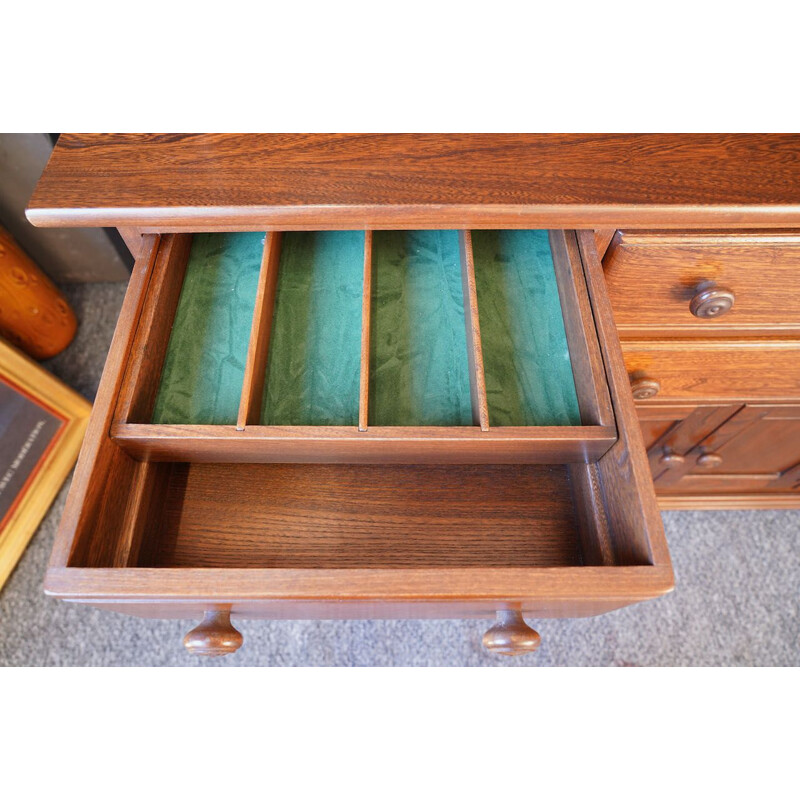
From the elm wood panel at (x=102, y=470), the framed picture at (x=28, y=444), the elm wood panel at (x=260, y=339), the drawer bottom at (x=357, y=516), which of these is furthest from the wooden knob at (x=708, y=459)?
the framed picture at (x=28, y=444)

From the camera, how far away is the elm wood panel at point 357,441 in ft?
1.45

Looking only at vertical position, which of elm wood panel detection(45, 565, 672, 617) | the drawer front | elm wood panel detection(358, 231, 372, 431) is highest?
the drawer front

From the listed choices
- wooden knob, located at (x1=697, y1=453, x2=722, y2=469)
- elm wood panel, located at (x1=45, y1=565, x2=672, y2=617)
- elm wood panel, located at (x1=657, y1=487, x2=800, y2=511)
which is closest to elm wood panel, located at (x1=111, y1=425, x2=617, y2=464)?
elm wood panel, located at (x1=45, y1=565, x2=672, y2=617)

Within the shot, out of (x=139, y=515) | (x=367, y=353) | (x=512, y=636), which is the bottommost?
(x=512, y=636)

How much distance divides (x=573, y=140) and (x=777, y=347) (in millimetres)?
364

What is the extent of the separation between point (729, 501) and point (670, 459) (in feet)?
0.81

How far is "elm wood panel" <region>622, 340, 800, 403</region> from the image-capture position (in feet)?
2.12

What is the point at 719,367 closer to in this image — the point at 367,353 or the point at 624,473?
the point at 624,473

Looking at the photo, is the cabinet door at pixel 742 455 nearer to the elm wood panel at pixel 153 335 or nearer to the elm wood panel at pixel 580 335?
the elm wood panel at pixel 580 335

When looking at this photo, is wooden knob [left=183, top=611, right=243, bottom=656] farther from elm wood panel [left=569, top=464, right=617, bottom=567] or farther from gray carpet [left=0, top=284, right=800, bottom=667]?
gray carpet [left=0, top=284, right=800, bottom=667]

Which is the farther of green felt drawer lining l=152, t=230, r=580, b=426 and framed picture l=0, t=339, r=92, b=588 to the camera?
framed picture l=0, t=339, r=92, b=588

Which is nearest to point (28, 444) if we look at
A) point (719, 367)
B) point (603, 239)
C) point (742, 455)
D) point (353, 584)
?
point (353, 584)

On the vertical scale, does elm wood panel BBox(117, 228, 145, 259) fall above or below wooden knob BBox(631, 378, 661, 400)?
above

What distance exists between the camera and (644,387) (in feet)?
2.23
